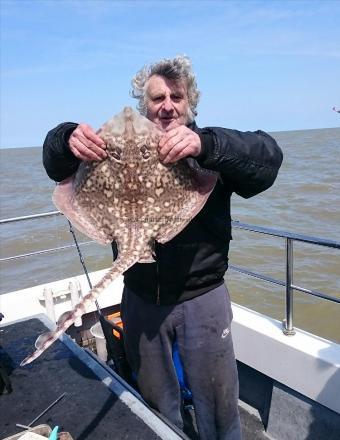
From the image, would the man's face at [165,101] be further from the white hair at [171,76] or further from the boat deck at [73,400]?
the boat deck at [73,400]

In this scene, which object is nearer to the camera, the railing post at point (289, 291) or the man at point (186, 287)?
the man at point (186, 287)

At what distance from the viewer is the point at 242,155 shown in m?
2.01

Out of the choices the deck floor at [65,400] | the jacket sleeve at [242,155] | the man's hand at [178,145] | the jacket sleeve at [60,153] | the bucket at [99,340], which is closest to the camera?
the man's hand at [178,145]

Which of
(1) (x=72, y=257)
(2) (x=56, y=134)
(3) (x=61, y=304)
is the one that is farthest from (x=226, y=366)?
(1) (x=72, y=257)

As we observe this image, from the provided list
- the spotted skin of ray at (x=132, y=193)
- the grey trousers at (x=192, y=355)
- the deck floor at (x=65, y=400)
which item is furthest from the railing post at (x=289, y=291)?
the deck floor at (x=65, y=400)

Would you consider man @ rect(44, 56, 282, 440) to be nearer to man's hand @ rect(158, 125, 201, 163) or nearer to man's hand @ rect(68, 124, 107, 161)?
man's hand @ rect(68, 124, 107, 161)

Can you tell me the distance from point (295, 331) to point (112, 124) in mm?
2435

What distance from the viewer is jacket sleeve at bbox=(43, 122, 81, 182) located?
6.73 feet

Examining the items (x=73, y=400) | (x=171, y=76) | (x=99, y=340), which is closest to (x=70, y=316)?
(x=73, y=400)

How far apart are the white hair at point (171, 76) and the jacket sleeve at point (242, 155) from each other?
50 cm

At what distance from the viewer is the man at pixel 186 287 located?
2.16 metres

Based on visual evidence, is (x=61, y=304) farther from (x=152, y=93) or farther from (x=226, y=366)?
(x=152, y=93)

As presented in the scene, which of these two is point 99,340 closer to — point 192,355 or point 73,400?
point 73,400

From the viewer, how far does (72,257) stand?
12062 millimetres
